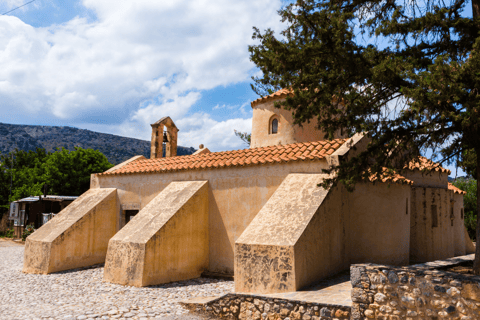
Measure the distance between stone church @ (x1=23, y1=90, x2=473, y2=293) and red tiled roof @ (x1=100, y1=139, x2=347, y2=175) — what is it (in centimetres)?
4

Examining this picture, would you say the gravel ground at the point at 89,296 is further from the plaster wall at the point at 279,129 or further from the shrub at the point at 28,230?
the shrub at the point at 28,230

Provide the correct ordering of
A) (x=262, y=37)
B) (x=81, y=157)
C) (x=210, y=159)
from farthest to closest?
1. (x=81, y=157)
2. (x=210, y=159)
3. (x=262, y=37)

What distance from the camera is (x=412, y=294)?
204 inches

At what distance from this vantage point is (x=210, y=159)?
11430mm

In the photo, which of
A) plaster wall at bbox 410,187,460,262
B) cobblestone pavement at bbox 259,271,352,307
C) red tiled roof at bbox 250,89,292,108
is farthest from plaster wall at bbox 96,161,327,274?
red tiled roof at bbox 250,89,292,108

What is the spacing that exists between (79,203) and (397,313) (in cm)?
1147

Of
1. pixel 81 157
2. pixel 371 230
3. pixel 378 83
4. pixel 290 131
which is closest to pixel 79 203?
pixel 290 131

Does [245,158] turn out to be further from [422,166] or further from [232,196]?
[422,166]

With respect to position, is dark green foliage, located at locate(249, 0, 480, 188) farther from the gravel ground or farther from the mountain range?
the mountain range

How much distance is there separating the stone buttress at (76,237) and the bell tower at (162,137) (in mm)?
2738

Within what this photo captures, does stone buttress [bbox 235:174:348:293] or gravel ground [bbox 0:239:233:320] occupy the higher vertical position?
stone buttress [bbox 235:174:348:293]

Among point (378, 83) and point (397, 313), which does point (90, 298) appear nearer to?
point (397, 313)

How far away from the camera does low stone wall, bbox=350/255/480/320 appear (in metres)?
4.75

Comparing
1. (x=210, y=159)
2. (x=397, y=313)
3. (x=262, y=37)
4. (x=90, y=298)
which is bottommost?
(x=90, y=298)
